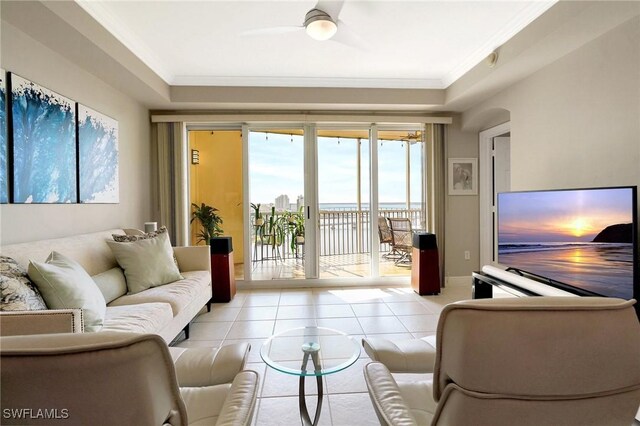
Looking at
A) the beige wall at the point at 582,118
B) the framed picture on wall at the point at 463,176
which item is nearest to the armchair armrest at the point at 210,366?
the beige wall at the point at 582,118

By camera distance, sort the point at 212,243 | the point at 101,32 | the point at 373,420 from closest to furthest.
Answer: the point at 373,420 → the point at 101,32 → the point at 212,243

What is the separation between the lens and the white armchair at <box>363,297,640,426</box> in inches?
27.6

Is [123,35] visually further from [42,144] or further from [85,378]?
[85,378]

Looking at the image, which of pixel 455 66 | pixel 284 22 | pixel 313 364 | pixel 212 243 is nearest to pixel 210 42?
pixel 284 22

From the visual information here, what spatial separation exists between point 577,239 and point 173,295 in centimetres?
305

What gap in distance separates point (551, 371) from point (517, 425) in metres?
0.17

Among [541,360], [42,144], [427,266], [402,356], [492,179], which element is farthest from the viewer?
[492,179]

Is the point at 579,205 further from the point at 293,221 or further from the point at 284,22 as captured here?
the point at 293,221

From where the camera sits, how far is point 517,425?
76 cm

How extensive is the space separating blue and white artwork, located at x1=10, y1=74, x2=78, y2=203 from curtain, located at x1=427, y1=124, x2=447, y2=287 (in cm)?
402

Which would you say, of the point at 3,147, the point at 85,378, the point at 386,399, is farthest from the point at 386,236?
the point at 85,378

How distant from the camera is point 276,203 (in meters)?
4.45

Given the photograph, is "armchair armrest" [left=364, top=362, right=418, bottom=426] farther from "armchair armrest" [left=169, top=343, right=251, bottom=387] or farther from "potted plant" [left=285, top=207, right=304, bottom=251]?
"potted plant" [left=285, top=207, right=304, bottom=251]

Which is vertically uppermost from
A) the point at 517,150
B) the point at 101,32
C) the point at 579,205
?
the point at 101,32
